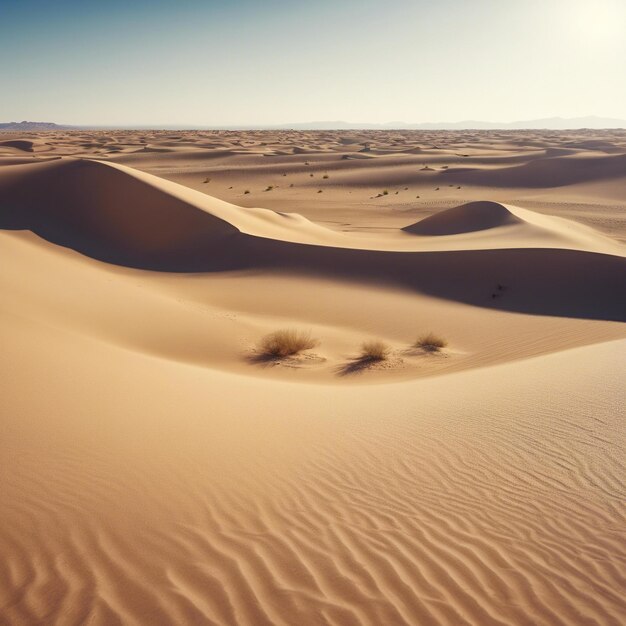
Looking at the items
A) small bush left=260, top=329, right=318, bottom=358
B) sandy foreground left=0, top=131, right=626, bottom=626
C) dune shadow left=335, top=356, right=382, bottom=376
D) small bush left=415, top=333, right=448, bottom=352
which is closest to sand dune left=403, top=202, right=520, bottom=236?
sandy foreground left=0, top=131, right=626, bottom=626

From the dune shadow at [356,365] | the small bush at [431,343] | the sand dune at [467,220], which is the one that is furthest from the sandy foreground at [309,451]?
the sand dune at [467,220]

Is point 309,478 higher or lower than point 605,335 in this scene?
higher

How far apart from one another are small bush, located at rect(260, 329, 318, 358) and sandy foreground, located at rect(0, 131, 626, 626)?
0.60 feet

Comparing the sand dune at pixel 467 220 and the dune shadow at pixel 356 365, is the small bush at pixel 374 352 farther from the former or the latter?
the sand dune at pixel 467 220

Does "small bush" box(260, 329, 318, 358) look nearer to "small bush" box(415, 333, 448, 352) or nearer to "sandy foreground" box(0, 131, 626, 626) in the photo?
"sandy foreground" box(0, 131, 626, 626)

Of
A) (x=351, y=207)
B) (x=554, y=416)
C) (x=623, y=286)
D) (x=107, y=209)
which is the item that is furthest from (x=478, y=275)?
(x=351, y=207)

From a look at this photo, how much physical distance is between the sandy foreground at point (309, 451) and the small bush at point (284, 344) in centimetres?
18

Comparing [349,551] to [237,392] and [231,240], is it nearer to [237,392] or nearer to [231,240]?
[237,392]

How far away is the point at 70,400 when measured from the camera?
6016mm

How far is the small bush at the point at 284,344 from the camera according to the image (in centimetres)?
1027

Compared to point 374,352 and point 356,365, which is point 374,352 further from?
point 356,365

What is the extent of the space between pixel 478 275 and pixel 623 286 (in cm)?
362

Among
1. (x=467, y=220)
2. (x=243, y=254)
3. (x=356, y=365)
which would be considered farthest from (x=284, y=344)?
(x=467, y=220)

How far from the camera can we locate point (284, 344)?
10266mm
